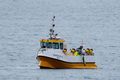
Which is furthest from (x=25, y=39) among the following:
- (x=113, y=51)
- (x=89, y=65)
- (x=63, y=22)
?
(x=63, y=22)

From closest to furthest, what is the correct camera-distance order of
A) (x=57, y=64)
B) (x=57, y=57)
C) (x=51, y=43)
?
(x=51, y=43)
(x=57, y=57)
(x=57, y=64)

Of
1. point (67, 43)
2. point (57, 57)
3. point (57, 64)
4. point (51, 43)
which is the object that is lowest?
point (67, 43)

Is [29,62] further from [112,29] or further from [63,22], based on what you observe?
[63,22]

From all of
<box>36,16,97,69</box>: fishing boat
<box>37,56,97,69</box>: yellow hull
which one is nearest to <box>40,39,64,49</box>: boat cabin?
<box>36,16,97,69</box>: fishing boat

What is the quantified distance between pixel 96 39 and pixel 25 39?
8277 mm

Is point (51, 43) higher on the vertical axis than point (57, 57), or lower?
higher

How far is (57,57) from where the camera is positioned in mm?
84188

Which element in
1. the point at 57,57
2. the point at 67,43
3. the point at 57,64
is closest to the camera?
the point at 57,57

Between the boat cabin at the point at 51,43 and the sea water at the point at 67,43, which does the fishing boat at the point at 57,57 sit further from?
the sea water at the point at 67,43

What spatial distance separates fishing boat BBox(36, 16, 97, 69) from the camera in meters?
83.8

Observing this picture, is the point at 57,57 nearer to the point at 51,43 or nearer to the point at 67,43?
the point at 51,43

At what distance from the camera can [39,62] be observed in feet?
277

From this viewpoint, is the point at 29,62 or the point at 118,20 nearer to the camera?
the point at 29,62

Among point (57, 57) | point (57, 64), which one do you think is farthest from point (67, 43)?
point (57, 57)
